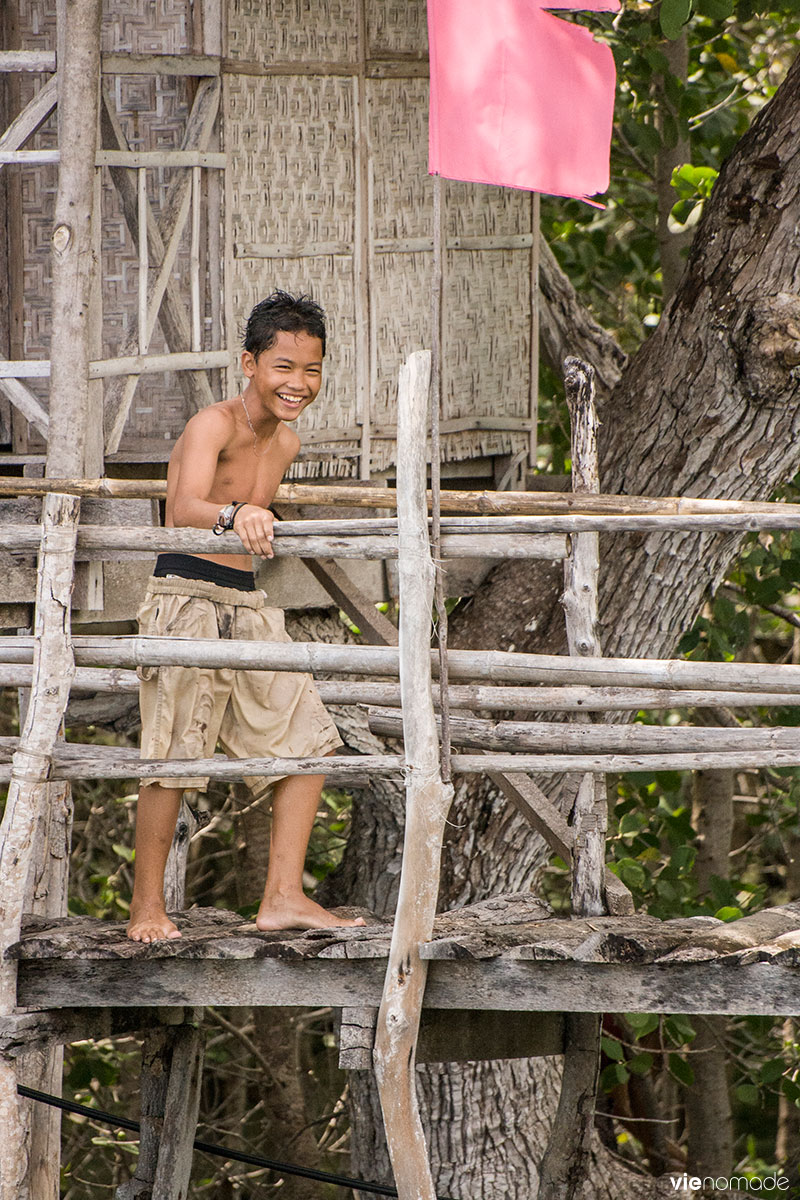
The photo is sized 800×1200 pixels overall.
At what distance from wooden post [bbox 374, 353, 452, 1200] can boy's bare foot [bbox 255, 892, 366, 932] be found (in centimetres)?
33

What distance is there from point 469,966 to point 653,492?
238cm

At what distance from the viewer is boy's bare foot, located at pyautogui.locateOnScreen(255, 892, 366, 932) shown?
357 cm

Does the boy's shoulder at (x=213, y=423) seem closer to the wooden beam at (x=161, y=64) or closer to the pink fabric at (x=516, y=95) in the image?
the pink fabric at (x=516, y=95)

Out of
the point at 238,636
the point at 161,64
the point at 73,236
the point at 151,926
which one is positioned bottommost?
the point at 151,926

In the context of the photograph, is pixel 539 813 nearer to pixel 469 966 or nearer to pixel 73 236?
pixel 469 966

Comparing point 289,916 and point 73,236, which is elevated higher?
point 73,236

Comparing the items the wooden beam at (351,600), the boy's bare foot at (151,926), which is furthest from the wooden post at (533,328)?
the boy's bare foot at (151,926)

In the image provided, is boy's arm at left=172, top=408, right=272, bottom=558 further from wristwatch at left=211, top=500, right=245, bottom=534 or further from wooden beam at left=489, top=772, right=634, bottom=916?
wooden beam at left=489, top=772, right=634, bottom=916

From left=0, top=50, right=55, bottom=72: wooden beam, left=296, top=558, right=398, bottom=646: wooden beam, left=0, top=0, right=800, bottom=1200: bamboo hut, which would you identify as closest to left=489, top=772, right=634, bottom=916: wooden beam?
left=0, top=0, right=800, bottom=1200: bamboo hut

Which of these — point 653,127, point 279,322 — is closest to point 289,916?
point 279,322

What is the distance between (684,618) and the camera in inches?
216

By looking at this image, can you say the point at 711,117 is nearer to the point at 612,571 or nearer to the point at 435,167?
the point at 612,571

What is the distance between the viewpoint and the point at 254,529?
10.9ft

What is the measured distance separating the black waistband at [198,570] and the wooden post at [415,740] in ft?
2.17
